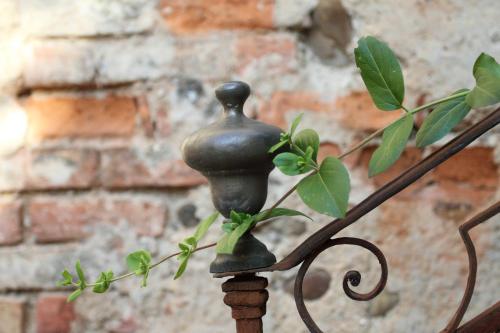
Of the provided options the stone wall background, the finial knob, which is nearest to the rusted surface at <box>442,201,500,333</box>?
the finial knob

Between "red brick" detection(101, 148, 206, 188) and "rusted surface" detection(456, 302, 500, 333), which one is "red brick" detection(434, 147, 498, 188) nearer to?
"red brick" detection(101, 148, 206, 188)

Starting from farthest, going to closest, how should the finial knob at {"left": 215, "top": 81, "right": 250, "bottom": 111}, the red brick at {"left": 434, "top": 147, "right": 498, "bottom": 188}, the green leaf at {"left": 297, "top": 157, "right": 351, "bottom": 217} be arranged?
the red brick at {"left": 434, "top": 147, "right": 498, "bottom": 188}
the finial knob at {"left": 215, "top": 81, "right": 250, "bottom": 111}
the green leaf at {"left": 297, "top": 157, "right": 351, "bottom": 217}

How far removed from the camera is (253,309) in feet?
2.45

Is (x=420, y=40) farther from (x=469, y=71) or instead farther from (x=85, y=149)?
(x=85, y=149)

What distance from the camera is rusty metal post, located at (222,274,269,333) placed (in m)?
0.75

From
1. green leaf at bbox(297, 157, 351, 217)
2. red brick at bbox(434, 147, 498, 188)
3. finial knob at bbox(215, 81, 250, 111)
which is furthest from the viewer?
red brick at bbox(434, 147, 498, 188)

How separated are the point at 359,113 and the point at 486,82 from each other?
62 cm

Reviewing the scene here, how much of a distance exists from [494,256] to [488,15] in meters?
0.42

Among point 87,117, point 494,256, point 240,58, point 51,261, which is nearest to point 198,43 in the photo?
point 240,58

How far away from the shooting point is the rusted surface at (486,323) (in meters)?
0.71

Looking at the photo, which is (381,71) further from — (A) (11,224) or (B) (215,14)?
(A) (11,224)

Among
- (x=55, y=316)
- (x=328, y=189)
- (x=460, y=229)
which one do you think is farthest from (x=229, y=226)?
(x=55, y=316)

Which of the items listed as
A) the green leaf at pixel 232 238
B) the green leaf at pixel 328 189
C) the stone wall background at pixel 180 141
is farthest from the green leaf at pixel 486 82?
the stone wall background at pixel 180 141

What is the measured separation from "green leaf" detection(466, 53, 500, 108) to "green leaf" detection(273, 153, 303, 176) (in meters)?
0.17
